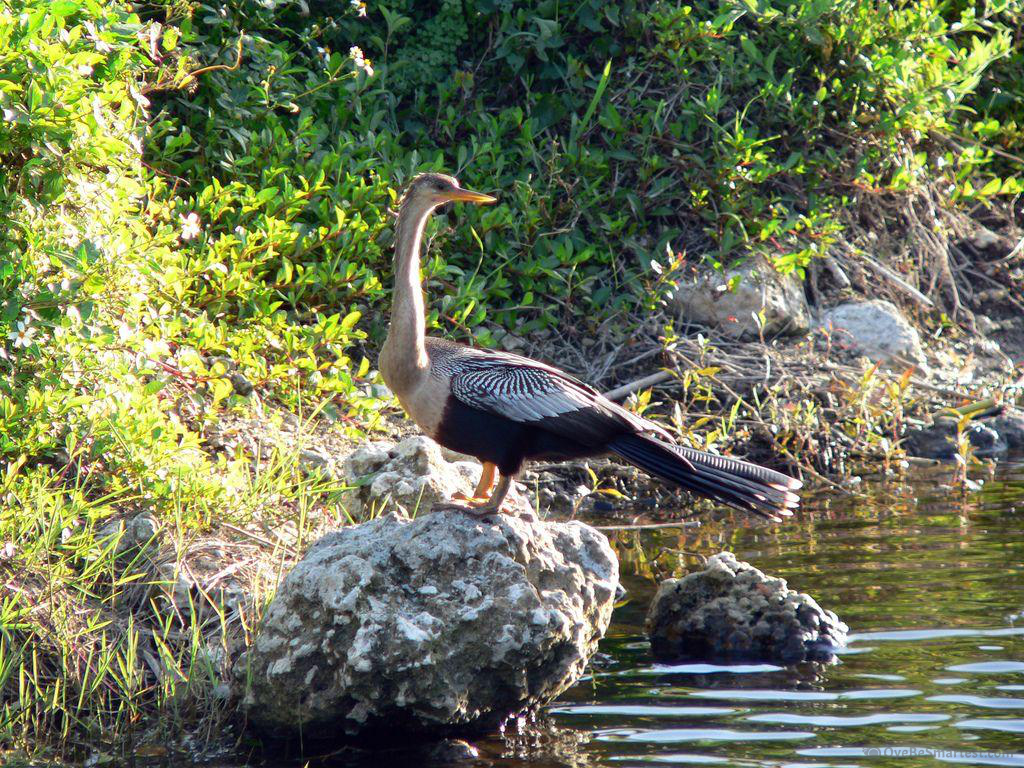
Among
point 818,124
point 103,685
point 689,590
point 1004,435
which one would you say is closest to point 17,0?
point 103,685

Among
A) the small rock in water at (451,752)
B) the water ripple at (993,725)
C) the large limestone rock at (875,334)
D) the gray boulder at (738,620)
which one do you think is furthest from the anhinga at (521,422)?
the large limestone rock at (875,334)

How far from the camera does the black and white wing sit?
4.19 metres

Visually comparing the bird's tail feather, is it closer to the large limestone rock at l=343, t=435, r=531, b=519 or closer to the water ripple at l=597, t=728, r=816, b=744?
the large limestone rock at l=343, t=435, r=531, b=519

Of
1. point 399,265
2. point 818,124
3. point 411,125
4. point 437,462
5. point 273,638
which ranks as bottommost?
point 273,638

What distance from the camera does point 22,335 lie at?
4488 millimetres

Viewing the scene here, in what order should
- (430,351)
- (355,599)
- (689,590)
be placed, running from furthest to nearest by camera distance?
(689,590), (430,351), (355,599)

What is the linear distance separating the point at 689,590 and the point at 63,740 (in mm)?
2310

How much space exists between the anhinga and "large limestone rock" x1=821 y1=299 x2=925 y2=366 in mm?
4081

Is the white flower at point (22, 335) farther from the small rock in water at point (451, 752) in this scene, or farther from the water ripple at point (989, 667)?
the water ripple at point (989, 667)

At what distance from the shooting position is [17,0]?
473 centimetres

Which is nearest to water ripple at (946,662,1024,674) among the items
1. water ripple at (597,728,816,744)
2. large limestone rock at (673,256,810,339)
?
water ripple at (597,728,816,744)

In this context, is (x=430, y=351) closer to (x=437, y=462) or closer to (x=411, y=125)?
(x=437, y=462)

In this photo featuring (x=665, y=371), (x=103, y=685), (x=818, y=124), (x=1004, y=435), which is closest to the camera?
(x=103, y=685)

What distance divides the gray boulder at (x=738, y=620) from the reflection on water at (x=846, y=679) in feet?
0.34
